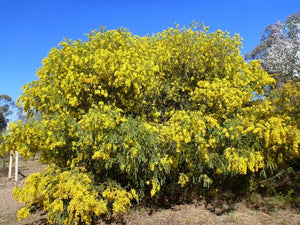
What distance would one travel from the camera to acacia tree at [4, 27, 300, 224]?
552 centimetres

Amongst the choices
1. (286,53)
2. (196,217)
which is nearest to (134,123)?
(196,217)

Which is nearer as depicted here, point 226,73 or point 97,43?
point 97,43

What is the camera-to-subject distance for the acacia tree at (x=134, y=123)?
5.52m

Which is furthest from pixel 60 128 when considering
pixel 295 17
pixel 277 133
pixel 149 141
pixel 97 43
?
pixel 295 17

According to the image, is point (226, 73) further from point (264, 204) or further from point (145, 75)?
point (264, 204)

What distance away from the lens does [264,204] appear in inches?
259

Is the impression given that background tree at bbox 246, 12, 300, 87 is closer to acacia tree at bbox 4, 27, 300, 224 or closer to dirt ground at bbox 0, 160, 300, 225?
acacia tree at bbox 4, 27, 300, 224

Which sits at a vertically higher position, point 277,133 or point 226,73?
point 226,73

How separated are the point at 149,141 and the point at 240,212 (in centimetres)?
271

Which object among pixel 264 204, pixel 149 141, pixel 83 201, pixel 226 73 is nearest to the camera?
pixel 83 201

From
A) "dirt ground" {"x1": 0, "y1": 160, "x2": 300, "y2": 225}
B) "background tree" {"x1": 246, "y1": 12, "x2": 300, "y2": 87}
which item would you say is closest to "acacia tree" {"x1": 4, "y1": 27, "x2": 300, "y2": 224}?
"dirt ground" {"x1": 0, "y1": 160, "x2": 300, "y2": 225}

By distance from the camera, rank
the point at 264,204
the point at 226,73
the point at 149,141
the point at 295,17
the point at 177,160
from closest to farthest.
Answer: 1. the point at 149,141
2. the point at 177,160
3. the point at 264,204
4. the point at 226,73
5. the point at 295,17

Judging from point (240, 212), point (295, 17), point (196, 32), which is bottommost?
point (240, 212)

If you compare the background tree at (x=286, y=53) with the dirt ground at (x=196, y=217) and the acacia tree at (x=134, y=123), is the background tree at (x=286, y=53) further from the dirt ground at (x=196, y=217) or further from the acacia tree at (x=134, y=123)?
the dirt ground at (x=196, y=217)
